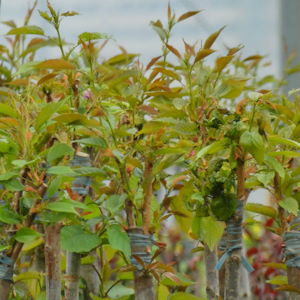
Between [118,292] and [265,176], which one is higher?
[265,176]

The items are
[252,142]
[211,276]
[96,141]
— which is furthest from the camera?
[211,276]

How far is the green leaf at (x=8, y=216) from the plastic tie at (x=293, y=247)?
0.35m

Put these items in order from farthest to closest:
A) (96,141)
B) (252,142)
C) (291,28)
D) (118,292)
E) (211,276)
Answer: (291,28) < (118,292) < (211,276) < (96,141) < (252,142)

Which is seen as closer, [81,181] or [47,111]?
[47,111]

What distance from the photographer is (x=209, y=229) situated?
802 mm

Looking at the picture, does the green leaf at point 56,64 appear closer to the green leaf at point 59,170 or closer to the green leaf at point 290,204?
the green leaf at point 59,170

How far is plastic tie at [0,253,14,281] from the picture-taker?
2.55 feet

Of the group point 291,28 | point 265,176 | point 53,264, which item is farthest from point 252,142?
point 291,28

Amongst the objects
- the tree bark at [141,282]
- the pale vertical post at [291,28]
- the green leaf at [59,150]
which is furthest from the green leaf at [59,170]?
the pale vertical post at [291,28]

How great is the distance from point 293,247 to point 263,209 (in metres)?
0.09

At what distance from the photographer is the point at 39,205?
767mm

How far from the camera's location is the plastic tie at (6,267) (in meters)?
0.78

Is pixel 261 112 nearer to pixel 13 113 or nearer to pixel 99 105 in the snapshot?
pixel 99 105

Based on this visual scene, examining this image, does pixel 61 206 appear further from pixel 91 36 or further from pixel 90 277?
pixel 90 277
